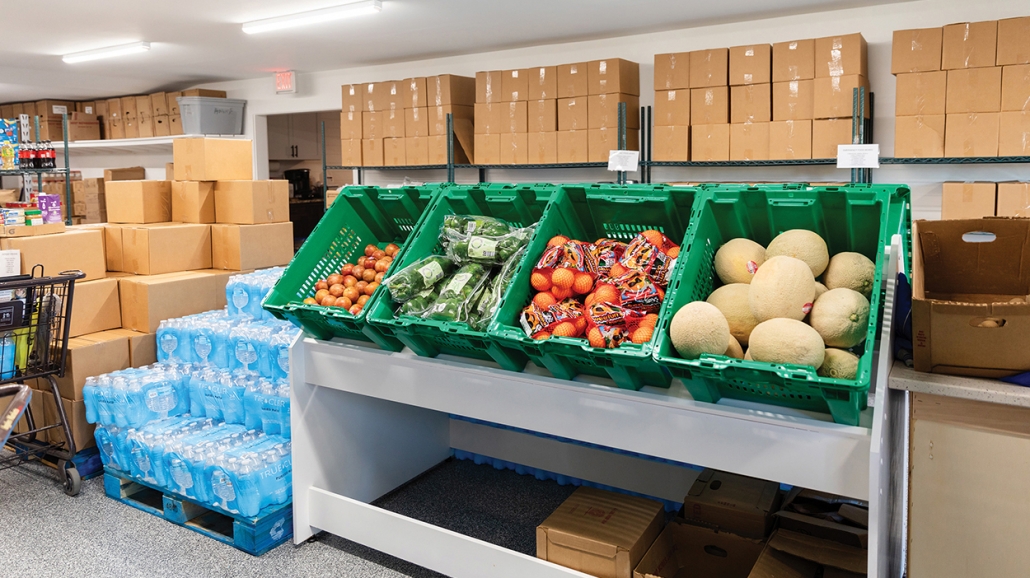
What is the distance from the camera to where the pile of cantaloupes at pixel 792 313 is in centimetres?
162

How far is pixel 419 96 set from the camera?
5703 mm

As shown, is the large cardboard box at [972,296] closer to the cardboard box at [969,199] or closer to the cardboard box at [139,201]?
the cardboard box at [969,199]

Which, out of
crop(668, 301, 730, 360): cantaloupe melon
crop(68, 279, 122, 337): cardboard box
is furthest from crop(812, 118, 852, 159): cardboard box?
crop(68, 279, 122, 337): cardboard box

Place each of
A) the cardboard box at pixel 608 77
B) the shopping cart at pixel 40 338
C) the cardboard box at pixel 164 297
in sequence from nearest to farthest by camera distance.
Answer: the shopping cart at pixel 40 338 → the cardboard box at pixel 164 297 → the cardboard box at pixel 608 77

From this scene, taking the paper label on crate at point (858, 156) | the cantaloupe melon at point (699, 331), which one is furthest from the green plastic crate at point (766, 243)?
the paper label on crate at point (858, 156)

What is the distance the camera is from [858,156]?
385cm

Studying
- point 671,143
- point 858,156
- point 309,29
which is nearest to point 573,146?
point 671,143

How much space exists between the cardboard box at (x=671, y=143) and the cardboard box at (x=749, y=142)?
277 mm

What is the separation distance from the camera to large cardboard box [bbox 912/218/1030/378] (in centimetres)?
147

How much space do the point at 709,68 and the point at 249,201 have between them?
276cm

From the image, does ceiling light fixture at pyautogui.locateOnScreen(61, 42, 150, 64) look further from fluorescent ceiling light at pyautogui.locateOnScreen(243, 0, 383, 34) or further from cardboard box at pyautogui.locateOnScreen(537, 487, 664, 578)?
cardboard box at pyautogui.locateOnScreen(537, 487, 664, 578)

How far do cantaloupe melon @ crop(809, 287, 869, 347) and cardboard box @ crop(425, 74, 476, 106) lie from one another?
4.29 m

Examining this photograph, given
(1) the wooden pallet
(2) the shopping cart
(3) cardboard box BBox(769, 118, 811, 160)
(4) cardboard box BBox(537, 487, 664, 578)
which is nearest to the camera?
(4) cardboard box BBox(537, 487, 664, 578)

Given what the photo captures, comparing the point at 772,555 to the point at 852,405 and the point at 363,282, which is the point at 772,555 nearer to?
the point at 852,405
